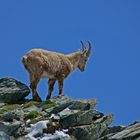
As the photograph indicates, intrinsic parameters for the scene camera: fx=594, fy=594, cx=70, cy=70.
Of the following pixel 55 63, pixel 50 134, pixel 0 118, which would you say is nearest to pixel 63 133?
pixel 50 134

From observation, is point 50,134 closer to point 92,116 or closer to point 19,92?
point 92,116

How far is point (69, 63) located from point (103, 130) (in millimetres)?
10532

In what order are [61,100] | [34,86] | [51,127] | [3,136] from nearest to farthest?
[3,136]
[51,127]
[61,100]
[34,86]

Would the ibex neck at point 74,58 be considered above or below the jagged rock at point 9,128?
above

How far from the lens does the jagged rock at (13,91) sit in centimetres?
2939

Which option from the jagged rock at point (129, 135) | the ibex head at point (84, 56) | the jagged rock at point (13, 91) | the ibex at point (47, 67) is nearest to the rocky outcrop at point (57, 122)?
the jagged rock at point (129, 135)

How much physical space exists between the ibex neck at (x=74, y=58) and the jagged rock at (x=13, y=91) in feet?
17.2

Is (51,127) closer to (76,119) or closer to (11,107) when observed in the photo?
(76,119)

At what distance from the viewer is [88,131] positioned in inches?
905

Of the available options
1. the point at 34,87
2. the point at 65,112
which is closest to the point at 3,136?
the point at 65,112

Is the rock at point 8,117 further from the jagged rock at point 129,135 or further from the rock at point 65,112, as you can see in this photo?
the jagged rock at point 129,135

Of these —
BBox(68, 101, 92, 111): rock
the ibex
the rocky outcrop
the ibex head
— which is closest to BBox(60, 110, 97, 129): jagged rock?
the rocky outcrop

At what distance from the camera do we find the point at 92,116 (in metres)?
24.6

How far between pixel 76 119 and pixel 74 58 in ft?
37.0
